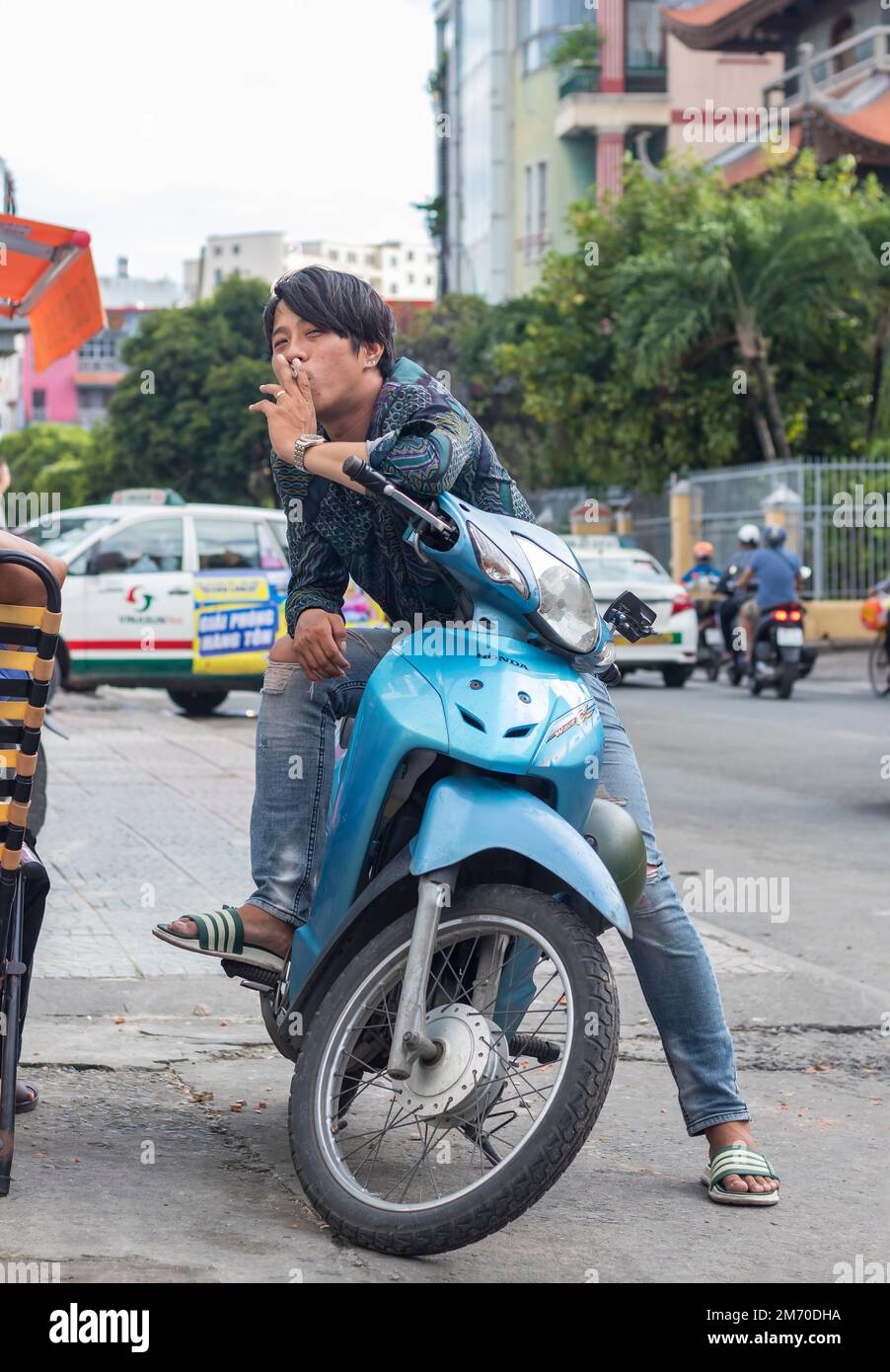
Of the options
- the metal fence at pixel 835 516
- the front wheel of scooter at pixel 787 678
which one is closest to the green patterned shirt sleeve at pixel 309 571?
the front wheel of scooter at pixel 787 678

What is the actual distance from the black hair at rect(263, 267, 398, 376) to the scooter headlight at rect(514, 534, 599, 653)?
21.0 inches

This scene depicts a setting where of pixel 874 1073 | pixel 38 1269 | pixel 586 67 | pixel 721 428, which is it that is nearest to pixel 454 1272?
pixel 38 1269

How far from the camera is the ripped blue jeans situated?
371 centimetres

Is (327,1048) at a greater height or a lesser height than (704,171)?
lesser

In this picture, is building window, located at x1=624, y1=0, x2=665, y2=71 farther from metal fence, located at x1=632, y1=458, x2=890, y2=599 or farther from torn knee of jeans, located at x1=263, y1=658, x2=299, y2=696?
torn knee of jeans, located at x1=263, y1=658, x2=299, y2=696

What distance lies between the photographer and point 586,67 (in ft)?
152

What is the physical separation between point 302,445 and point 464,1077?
113 centimetres

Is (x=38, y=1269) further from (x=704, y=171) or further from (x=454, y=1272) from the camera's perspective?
(x=704, y=171)

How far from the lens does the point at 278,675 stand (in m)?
3.73

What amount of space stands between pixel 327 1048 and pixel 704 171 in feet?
100

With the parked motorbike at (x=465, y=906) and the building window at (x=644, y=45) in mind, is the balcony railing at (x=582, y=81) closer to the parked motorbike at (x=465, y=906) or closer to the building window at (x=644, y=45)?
the building window at (x=644, y=45)

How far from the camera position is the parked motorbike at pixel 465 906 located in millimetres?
3188

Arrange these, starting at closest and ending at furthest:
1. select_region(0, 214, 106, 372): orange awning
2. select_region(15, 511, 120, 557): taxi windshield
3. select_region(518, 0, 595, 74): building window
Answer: select_region(0, 214, 106, 372): orange awning < select_region(15, 511, 120, 557): taxi windshield < select_region(518, 0, 595, 74): building window

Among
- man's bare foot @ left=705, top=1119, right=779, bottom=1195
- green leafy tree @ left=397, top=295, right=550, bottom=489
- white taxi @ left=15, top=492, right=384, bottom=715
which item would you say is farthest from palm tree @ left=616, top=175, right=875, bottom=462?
man's bare foot @ left=705, top=1119, right=779, bottom=1195
